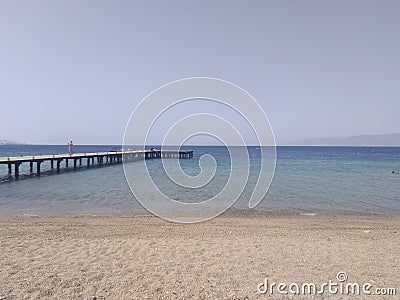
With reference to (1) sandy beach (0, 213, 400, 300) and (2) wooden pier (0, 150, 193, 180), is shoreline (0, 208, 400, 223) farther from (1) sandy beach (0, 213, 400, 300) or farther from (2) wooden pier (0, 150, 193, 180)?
(2) wooden pier (0, 150, 193, 180)

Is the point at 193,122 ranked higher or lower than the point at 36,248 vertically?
higher

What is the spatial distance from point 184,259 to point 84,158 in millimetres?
52598

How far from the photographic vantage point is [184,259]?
21.2 feet

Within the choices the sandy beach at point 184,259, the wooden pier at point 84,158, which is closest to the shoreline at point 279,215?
the sandy beach at point 184,259

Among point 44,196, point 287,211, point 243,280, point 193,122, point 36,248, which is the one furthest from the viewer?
point 44,196

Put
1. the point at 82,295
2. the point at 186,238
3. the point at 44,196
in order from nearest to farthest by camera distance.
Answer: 1. the point at 82,295
2. the point at 186,238
3. the point at 44,196

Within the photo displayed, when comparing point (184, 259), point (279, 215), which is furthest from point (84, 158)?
point (184, 259)

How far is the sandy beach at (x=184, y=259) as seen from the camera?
4.93 m

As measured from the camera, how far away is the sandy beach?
4930 millimetres

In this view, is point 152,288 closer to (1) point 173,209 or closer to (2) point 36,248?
(2) point 36,248

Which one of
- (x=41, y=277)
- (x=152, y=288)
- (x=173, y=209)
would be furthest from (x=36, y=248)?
(x=173, y=209)

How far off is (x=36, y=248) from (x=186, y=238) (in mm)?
3498

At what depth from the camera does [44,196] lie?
18.3 meters

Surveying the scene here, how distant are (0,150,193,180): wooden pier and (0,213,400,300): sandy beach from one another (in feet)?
72.9
